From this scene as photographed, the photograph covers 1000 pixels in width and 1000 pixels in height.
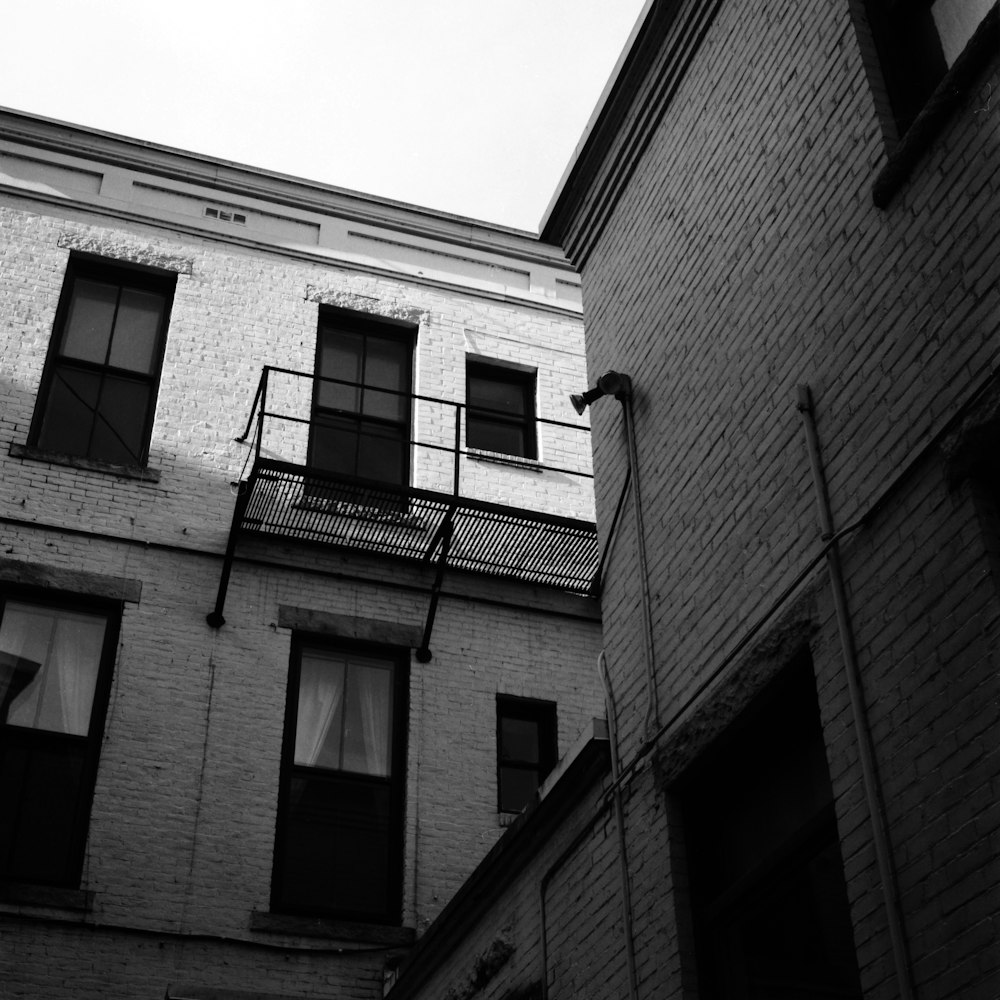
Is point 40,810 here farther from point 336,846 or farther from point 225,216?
point 225,216

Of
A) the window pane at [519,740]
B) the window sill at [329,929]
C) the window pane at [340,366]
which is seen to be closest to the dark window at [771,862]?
the window sill at [329,929]

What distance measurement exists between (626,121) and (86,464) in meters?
6.73

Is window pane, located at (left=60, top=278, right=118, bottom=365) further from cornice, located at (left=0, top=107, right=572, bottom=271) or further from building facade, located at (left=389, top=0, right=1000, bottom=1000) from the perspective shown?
building facade, located at (left=389, top=0, right=1000, bottom=1000)

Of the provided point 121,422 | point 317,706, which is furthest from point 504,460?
point 121,422

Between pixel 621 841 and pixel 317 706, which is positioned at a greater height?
pixel 317 706

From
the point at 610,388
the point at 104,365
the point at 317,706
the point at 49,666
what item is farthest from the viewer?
the point at 104,365

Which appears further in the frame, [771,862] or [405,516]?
[405,516]

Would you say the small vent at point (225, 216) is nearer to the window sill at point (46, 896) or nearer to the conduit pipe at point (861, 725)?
the window sill at point (46, 896)

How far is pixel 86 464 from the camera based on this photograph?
13.4 m

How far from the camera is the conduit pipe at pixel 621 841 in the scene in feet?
22.5

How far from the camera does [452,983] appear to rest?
944 cm

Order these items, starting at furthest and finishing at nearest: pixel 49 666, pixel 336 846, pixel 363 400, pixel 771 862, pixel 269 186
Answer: pixel 269 186 → pixel 363 400 → pixel 49 666 → pixel 336 846 → pixel 771 862

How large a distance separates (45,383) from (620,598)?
26.3 ft

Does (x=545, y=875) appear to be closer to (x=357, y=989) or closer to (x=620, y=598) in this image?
(x=620, y=598)
